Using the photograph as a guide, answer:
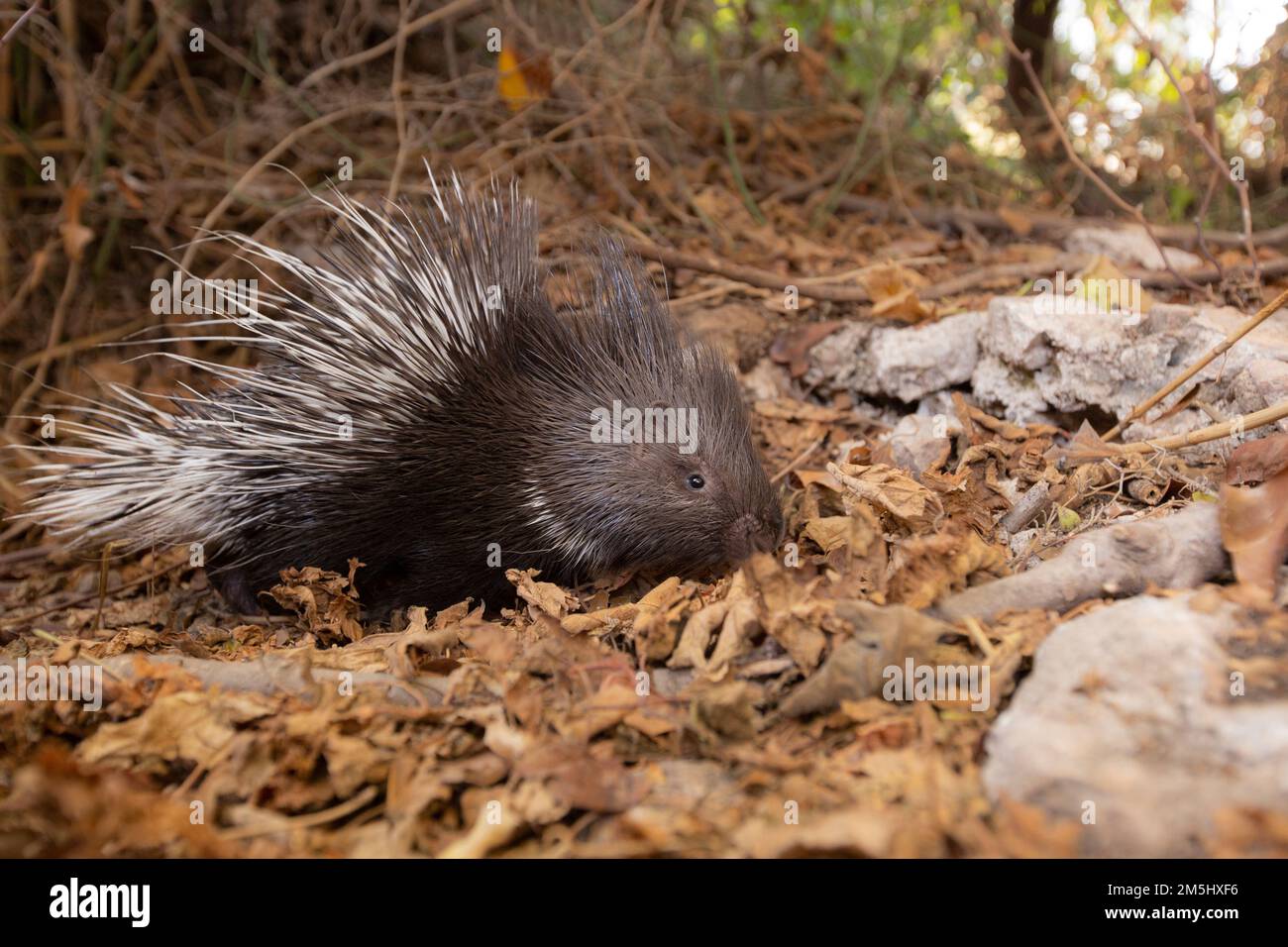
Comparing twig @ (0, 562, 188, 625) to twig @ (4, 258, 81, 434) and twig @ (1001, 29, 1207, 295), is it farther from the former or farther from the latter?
twig @ (1001, 29, 1207, 295)

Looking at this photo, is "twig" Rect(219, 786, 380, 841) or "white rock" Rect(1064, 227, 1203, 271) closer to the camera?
"twig" Rect(219, 786, 380, 841)

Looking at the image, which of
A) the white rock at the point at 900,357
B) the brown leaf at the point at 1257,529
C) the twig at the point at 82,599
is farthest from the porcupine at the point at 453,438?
the brown leaf at the point at 1257,529

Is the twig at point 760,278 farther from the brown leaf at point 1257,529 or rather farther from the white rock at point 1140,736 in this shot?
the white rock at point 1140,736

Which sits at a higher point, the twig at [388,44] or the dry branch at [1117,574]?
the twig at [388,44]

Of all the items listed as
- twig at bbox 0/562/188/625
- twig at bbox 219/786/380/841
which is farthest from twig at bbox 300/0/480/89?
twig at bbox 219/786/380/841

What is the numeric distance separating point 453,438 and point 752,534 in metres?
1.31

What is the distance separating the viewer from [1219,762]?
207cm

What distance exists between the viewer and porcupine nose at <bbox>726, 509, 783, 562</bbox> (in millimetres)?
3936

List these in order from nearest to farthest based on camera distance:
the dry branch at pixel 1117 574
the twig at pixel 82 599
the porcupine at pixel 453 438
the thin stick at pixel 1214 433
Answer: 1. the dry branch at pixel 1117 574
2. the thin stick at pixel 1214 433
3. the porcupine at pixel 453 438
4. the twig at pixel 82 599

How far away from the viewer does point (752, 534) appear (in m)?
3.95

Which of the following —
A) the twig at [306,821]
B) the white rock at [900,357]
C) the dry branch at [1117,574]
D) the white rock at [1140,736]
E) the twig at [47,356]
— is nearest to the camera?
the white rock at [1140,736]

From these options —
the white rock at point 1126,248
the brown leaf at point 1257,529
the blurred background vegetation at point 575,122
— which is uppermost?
the blurred background vegetation at point 575,122

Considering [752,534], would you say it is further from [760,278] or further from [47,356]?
[47,356]

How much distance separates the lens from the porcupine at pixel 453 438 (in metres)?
4.07
